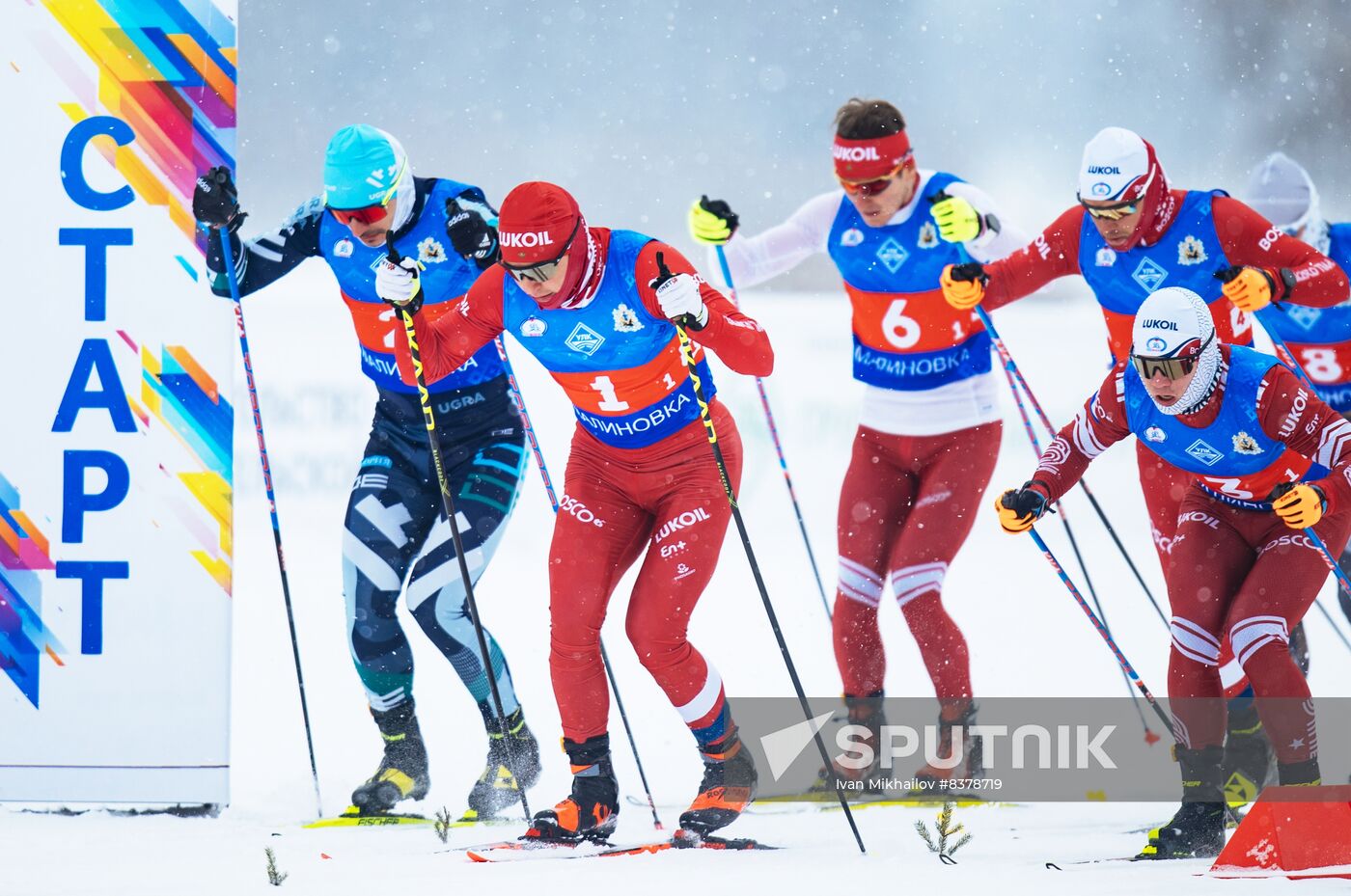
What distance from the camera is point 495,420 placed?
163 inches

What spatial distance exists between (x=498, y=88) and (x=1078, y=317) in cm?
525

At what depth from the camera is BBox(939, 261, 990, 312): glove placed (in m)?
4.06

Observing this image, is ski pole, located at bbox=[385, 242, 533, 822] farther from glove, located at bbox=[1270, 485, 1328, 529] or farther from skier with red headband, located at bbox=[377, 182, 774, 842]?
glove, located at bbox=[1270, 485, 1328, 529]

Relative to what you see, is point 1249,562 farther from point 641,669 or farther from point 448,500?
point 641,669

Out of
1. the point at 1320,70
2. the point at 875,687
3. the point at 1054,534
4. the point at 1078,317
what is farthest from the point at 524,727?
the point at 1320,70

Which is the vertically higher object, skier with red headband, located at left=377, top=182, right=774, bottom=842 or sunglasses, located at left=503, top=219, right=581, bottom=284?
sunglasses, located at left=503, top=219, right=581, bottom=284

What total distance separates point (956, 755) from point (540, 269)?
200 centimetres

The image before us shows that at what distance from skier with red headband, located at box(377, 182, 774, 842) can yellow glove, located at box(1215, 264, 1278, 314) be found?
1.25 m

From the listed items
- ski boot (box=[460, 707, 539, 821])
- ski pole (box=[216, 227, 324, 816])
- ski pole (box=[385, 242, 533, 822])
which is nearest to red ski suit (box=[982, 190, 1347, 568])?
ski pole (box=[385, 242, 533, 822])

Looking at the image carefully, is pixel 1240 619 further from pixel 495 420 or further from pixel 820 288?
pixel 820 288

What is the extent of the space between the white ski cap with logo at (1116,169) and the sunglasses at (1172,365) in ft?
1.90

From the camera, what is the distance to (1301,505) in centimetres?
318

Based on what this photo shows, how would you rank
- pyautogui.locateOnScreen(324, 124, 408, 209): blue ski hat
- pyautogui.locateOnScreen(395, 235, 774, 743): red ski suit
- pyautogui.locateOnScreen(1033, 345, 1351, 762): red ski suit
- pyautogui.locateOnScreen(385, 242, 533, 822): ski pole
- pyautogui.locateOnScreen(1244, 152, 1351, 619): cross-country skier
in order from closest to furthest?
1. pyautogui.locateOnScreen(1033, 345, 1351, 762): red ski suit
2. pyautogui.locateOnScreen(395, 235, 774, 743): red ski suit
3. pyautogui.locateOnScreen(385, 242, 533, 822): ski pole
4. pyautogui.locateOnScreen(324, 124, 408, 209): blue ski hat
5. pyautogui.locateOnScreen(1244, 152, 1351, 619): cross-country skier

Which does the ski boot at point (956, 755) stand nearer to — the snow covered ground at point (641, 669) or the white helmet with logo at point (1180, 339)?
the snow covered ground at point (641, 669)
